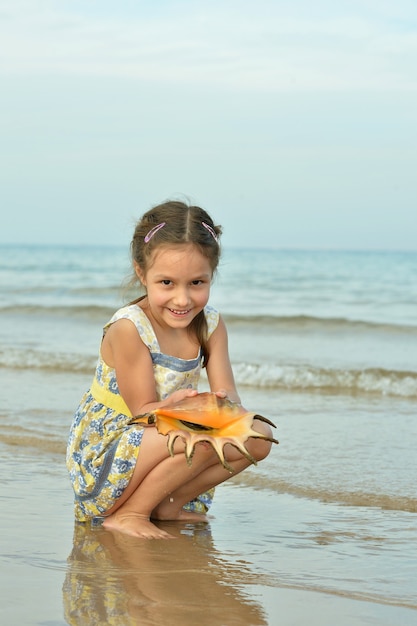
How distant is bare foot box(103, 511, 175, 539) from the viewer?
11.7 ft

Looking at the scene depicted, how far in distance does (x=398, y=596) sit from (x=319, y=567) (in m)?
0.39

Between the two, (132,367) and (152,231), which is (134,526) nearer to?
(132,367)

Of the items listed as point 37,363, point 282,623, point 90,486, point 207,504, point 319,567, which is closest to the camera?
point 282,623

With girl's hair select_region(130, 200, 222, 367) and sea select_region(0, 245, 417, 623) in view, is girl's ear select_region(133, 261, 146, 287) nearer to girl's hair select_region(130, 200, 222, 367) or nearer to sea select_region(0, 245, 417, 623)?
girl's hair select_region(130, 200, 222, 367)

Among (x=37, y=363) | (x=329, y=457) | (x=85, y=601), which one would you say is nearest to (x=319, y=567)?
(x=85, y=601)

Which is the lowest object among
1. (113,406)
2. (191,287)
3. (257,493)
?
(257,493)

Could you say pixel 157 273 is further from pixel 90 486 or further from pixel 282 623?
pixel 282 623

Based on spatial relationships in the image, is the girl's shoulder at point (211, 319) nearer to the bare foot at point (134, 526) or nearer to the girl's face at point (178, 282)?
the girl's face at point (178, 282)

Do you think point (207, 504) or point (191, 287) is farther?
point (207, 504)

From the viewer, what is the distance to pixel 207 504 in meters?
4.02

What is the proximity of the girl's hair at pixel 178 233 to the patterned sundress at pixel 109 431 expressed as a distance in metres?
0.18

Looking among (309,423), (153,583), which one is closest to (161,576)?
(153,583)

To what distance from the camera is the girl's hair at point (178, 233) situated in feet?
12.1

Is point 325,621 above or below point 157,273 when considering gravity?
below
